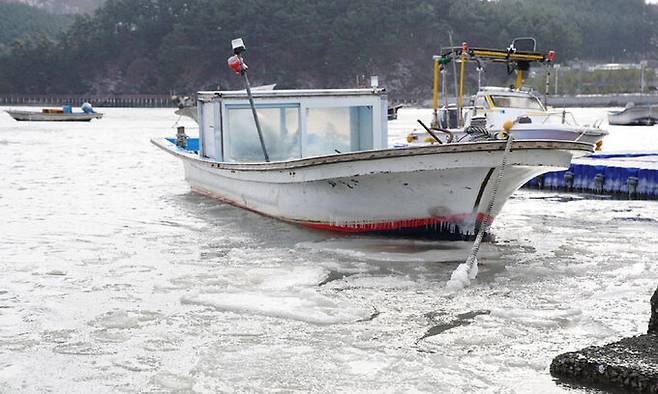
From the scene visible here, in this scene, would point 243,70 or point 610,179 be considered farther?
point 610,179

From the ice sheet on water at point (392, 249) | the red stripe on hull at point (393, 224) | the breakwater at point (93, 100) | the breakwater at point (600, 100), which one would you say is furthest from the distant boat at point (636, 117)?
the breakwater at point (93, 100)

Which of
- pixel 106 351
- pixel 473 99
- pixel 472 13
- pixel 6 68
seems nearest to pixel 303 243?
pixel 106 351

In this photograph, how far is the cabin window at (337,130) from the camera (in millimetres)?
14102

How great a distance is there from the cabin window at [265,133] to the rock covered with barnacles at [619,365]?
317 inches

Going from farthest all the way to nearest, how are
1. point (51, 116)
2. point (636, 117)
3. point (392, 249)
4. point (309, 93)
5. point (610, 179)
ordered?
point (51, 116) → point (636, 117) → point (610, 179) → point (309, 93) → point (392, 249)

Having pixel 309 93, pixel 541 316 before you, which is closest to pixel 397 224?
pixel 309 93

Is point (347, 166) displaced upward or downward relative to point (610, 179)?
upward

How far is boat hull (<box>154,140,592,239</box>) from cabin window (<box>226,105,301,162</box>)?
3.43ft

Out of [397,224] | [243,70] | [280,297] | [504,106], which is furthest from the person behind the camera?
[504,106]

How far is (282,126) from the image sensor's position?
14.4 meters

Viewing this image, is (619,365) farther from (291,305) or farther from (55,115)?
(55,115)

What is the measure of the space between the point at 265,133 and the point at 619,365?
919 cm

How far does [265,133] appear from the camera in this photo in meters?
14.5

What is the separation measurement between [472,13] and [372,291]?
149m
